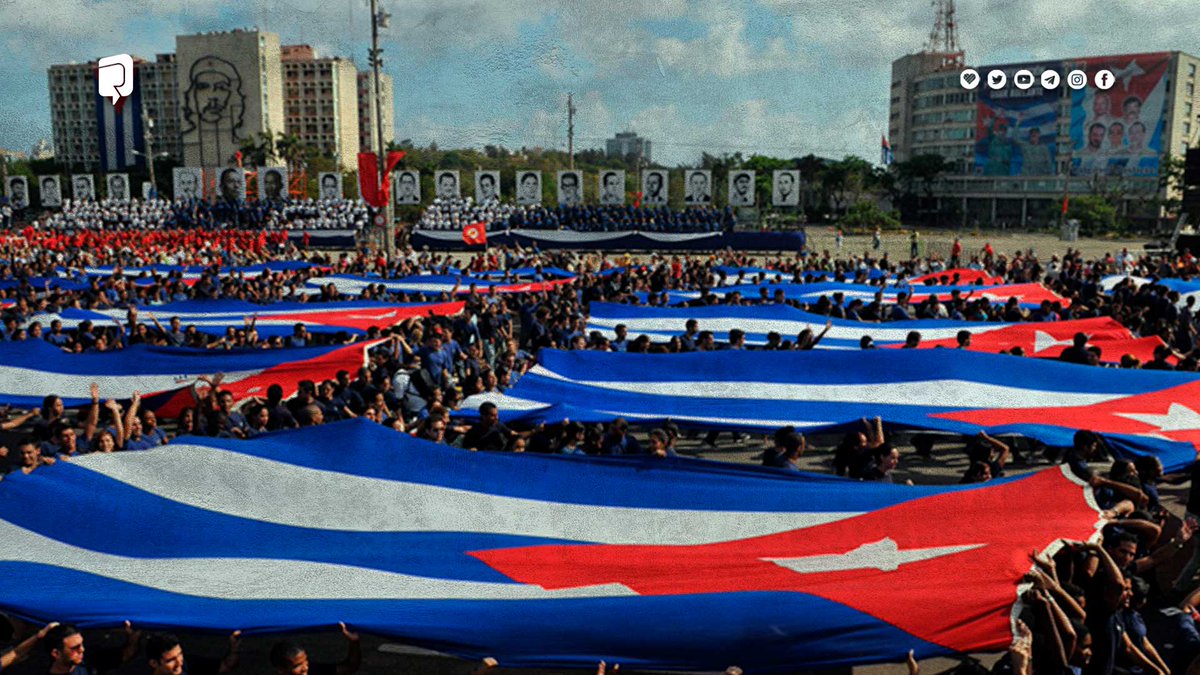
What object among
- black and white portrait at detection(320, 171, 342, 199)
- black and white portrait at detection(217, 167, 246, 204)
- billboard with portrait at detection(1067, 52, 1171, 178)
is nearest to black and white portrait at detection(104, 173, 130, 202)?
black and white portrait at detection(217, 167, 246, 204)

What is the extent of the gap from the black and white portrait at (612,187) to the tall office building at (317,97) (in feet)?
369

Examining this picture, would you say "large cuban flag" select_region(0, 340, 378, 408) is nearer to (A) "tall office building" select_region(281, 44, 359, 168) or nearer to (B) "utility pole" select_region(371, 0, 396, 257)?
(B) "utility pole" select_region(371, 0, 396, 257)

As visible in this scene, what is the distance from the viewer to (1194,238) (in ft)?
107

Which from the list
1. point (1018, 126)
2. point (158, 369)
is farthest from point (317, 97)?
point (158, 369)

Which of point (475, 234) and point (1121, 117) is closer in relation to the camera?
point (475, 234)

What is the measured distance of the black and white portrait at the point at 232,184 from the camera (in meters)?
47.0

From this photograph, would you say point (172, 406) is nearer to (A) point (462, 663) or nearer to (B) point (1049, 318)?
(A) point (462, 663)

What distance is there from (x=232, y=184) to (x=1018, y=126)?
87.1 meters

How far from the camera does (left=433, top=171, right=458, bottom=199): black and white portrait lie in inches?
1829

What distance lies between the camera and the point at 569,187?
4688cm

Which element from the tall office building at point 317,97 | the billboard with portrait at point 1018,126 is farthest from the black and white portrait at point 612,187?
the tall office building at point 317,97

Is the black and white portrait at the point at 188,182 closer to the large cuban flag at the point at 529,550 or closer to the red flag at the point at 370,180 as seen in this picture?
the red flag at the point at 370,180

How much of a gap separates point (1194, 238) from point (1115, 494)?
32.5 m

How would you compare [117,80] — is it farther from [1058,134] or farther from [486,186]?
[1058,134]
